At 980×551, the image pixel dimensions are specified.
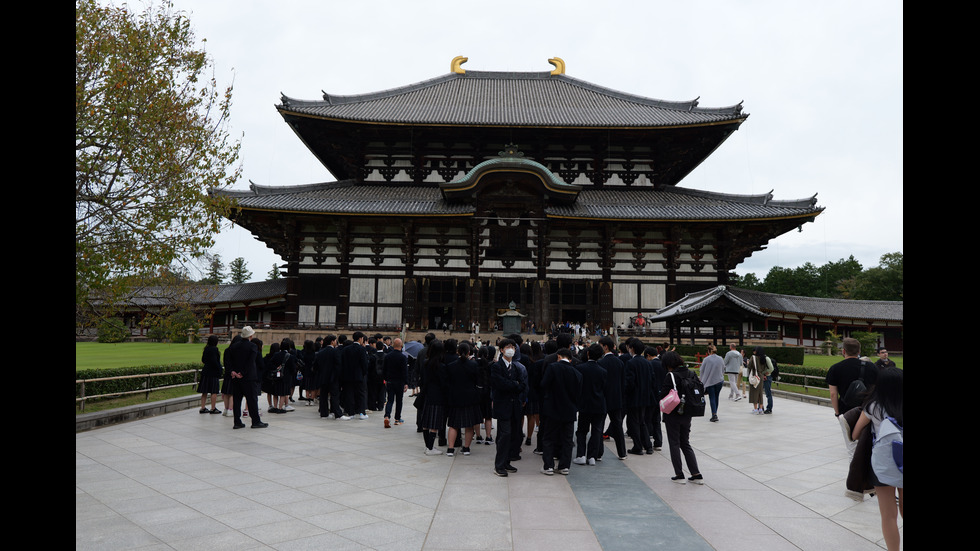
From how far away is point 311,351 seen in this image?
13070 millimetres

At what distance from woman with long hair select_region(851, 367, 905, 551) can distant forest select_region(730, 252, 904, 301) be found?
5219 centimetres

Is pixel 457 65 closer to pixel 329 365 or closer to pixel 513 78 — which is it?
pixel 513 78

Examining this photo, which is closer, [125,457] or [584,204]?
[125,457]

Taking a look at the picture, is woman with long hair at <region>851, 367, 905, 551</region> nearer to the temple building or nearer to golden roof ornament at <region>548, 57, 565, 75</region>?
the temple building

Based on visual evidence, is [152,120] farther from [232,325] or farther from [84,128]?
[232,325]

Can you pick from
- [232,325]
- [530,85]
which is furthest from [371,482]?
[530,85]

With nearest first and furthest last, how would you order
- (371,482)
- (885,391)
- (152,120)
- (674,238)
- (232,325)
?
(885,391) < (371,482) < (152,120) < (674,238) < (232,325)

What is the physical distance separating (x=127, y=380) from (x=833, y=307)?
3683cm

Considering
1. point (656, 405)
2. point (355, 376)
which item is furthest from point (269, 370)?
point (656, 405)

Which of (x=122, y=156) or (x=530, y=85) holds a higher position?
(x=530, y=85)

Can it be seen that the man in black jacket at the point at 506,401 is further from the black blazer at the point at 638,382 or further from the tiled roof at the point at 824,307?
the tiled roof at the point at 824,307

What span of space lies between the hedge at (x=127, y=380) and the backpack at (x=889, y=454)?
44.3 ft

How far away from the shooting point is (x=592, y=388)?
25.1 ft

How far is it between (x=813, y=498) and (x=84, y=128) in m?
11.9
